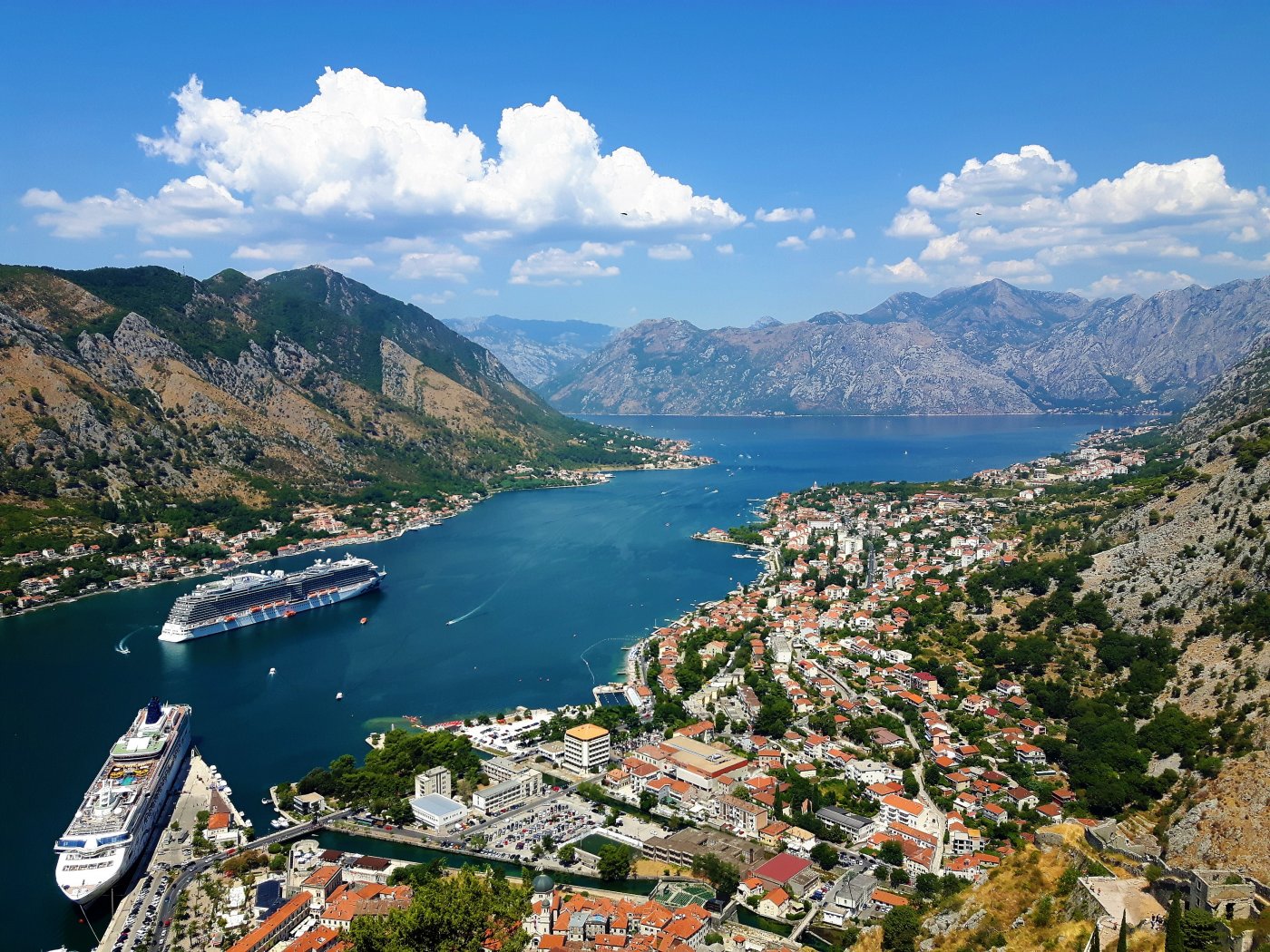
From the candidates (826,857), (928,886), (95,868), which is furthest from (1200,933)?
→ (95,868)

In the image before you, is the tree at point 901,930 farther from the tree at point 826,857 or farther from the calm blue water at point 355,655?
the calm blue water at point 355,655

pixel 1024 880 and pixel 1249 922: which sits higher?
pixel 1249 922

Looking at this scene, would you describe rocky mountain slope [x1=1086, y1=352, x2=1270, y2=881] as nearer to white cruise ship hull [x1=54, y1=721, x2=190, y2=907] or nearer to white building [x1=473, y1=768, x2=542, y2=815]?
white building [x1=473, y1=768, x2=542, y2=815]

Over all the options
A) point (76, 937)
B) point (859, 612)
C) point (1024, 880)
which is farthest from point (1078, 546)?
point (76, 937)

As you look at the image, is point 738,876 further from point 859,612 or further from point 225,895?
point 859,612

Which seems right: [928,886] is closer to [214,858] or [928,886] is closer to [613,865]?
[613,865]

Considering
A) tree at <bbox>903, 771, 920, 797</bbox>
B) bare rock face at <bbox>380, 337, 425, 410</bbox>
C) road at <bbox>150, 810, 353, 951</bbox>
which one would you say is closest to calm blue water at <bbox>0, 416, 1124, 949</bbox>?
road at <bbox>150, 810, 353, 951</bbox>

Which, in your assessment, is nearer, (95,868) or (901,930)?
(901,930)

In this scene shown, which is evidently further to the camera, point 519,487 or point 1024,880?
point 519,487
